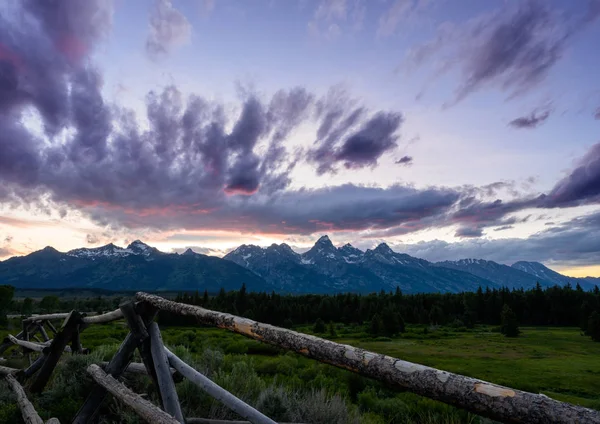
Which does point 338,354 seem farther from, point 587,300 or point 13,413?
point 587,300

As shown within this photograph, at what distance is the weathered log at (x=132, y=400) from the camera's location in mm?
3240

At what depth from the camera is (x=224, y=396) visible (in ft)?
11.9

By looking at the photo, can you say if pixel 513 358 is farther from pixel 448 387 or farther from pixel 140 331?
pixel 448 387

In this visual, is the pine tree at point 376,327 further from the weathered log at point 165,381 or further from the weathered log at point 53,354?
the weathered log at point 165,381

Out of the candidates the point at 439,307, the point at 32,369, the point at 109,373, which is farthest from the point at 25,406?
the point at 439,307

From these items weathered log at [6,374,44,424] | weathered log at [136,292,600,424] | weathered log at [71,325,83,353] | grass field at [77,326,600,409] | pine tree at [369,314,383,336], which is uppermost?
weathered log at [136,292,600,424]

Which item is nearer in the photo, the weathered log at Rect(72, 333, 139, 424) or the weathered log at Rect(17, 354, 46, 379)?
the weathered log at Rect(72, 333, 139, 424)

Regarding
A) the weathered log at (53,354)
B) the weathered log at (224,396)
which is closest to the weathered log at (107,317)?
the weathered log at (53,354)

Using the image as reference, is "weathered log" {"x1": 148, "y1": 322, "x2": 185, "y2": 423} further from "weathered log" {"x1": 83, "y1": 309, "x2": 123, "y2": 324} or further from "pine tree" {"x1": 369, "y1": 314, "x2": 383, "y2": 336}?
"pine tree" {"x1": 369, "y1": 314, "x2": 383, "y2": 336}

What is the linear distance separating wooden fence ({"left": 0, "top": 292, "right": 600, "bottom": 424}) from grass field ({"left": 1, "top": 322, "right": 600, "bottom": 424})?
168 centimetres

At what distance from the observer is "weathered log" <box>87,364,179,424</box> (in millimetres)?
3240

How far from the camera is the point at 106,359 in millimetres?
8352

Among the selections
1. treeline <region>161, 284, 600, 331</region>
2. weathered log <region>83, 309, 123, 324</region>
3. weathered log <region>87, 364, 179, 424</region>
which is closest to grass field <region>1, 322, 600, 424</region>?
weathered log <region>83, 309, 123, 324</region>

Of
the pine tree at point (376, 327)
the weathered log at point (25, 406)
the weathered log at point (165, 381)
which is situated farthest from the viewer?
the pine tree at point (376, 327)
